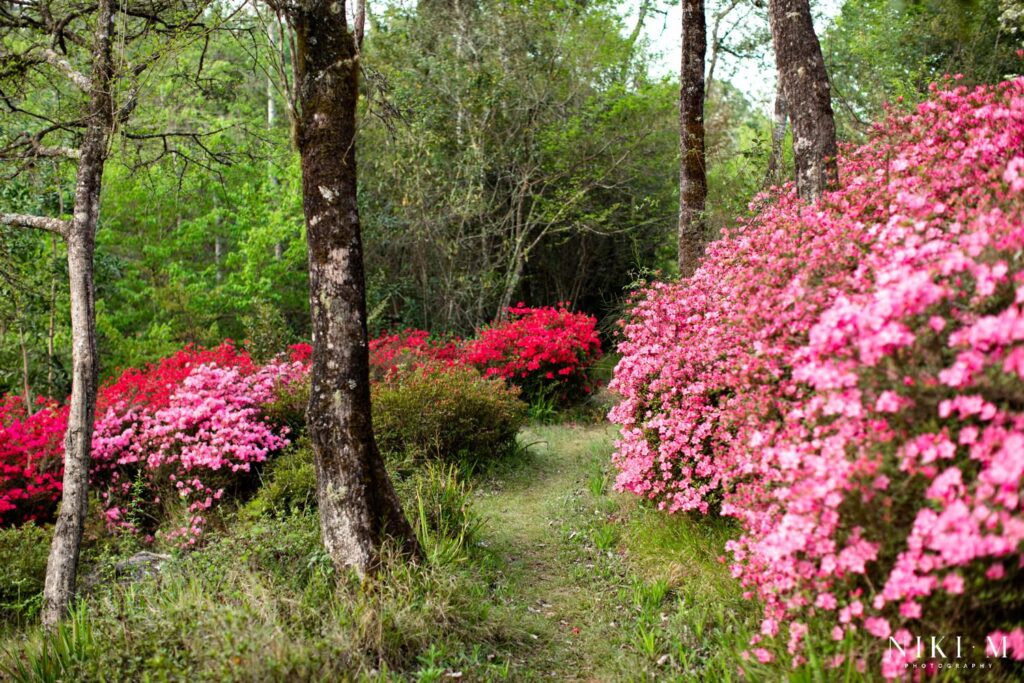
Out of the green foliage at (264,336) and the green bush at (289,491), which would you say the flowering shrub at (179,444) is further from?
the green foliage at (264,336)

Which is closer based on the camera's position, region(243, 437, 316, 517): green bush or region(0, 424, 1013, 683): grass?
region(0, 424, 1013, 683): grass

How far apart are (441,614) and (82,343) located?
307 centimetres

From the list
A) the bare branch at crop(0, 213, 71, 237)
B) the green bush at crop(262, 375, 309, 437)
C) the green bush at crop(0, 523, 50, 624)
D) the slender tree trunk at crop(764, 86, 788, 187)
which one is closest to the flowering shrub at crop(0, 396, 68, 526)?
the green bush at crop(0, 523, 50, 624)

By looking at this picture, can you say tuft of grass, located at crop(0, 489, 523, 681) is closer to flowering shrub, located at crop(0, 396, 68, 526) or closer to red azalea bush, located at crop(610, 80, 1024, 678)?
red azalea bush, located at crop(610, 80, 1024, 678)

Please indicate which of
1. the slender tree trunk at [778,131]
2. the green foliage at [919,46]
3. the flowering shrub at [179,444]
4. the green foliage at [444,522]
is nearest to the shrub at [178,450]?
the flowering shrub at [179,444]

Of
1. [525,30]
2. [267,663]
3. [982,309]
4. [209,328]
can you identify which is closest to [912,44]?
[525,30]

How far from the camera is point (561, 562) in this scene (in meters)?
5.16

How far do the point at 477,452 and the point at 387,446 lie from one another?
941 mm

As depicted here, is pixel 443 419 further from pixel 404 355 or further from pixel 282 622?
pixel 282 622

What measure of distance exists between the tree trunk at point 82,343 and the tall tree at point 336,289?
5.42ft

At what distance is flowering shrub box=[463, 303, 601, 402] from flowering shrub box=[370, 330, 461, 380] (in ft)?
1.45

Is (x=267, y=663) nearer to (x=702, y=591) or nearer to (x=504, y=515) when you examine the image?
(x=702, y=591)

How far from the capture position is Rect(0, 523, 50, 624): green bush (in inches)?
211

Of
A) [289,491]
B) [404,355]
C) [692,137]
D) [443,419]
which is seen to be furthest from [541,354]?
[289,491]
